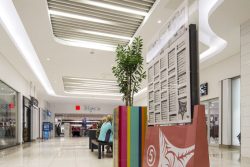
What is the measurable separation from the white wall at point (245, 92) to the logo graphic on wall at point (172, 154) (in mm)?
5229

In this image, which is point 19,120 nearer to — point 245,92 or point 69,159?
point 69,159

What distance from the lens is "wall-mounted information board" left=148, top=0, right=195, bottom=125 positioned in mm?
2139

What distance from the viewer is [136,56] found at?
4418mm

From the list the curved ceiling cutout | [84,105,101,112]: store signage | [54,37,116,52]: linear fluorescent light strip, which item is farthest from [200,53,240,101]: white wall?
[84,105,101,112]: store signage

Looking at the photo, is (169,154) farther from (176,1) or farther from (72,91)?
(72,91)

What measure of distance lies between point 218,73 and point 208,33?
2996 millimetres

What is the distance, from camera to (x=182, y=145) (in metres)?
2.12

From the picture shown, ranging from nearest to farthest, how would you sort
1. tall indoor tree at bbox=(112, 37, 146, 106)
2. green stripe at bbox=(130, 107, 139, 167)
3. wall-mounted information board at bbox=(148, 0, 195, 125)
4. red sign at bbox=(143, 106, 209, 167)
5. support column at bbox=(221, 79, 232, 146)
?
1. red sign at bbox=(143, 106, 209, 167)
2. wall-mounted information board at bbox=(148, 0, 195, 125)
3. green stripe at bbox=(130, 107, 139, 167)
4. tall indoor tree at bbox=(112, 37, 146, 106)
5. support column at bbox=(221, 79, 232, 146)

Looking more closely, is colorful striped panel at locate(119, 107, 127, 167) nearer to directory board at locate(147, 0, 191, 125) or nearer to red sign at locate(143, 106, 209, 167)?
directory board at locate(147, 0, 191, 125)

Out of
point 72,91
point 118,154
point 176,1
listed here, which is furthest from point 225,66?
point 72,91

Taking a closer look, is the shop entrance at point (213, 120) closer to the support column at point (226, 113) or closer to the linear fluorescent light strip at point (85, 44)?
A: the support column at point (226, 113)

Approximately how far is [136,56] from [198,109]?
255 cm

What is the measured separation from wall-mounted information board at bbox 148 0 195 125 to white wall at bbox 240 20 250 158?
486cm

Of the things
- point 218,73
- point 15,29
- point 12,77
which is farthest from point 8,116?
point 218,73
